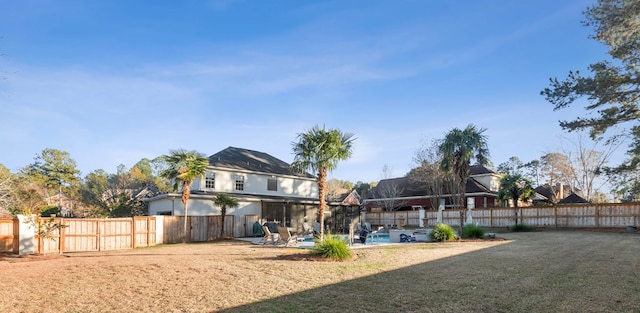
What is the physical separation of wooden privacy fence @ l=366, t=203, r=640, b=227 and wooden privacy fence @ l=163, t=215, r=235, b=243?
17457mm

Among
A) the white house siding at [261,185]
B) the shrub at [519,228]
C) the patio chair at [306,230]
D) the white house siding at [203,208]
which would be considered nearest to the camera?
the patio chair at [306,230]

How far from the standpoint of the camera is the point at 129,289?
27.7 ft

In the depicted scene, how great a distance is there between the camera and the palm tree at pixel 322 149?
1711cm

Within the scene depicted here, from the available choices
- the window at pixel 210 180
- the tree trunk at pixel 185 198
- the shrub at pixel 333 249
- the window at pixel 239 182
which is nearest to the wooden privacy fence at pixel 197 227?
the tree trunk at pixel 185 198

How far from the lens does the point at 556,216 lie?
1109 inches

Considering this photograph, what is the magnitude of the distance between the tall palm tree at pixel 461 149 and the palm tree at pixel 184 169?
22.4 m

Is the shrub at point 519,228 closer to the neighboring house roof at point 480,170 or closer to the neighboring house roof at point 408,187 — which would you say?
the neighboring house roof at point 408,187

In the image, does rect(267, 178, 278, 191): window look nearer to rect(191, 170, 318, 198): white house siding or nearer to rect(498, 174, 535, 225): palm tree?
rect(191, 170, 318, 198): white house siding

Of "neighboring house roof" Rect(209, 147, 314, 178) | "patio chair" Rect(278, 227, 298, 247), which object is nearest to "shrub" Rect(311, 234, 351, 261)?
"patio chair" Rect(278, 227, 298, 247)

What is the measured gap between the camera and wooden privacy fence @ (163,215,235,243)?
22453 millimetres

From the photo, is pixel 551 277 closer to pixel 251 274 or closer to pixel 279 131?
pixel 251 274

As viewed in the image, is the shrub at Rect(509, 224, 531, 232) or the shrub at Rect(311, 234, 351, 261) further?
the shrub at Rect(509, 224, 531, 232)

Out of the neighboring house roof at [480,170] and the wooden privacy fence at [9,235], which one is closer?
the wooden privacy fence at [9,235]

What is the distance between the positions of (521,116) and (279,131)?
47.7 feet
